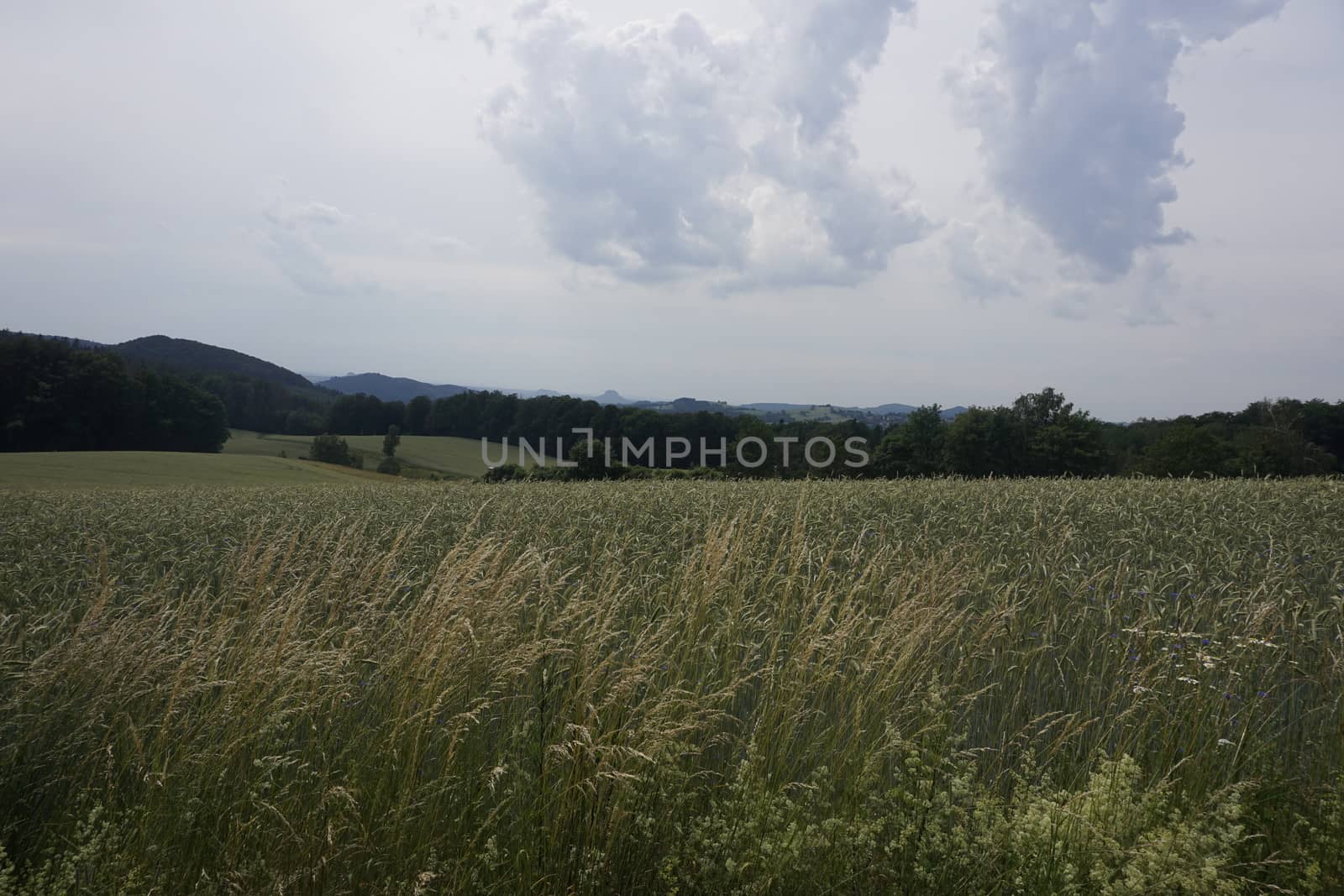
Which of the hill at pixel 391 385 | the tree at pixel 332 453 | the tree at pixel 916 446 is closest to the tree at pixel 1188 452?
the tree at pixel 916 446

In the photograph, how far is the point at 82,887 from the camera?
9.52 feet

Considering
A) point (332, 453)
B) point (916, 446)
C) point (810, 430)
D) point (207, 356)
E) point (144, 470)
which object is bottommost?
point (144, 470)

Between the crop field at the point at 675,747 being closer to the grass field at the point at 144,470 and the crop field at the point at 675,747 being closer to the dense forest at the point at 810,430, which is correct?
the grass field at the point at 144,470

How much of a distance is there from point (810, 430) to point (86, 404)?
61801 mm

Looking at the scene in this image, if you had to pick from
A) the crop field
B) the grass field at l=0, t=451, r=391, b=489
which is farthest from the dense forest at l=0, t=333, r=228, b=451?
the crop field

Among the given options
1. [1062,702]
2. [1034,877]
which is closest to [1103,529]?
[1062,702]

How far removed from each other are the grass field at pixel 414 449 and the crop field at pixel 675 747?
61.9 m

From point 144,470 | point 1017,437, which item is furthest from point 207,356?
point 1017,437

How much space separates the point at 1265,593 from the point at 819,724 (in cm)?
355

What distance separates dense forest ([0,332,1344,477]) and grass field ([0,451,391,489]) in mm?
17729

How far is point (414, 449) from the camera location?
76625 mm

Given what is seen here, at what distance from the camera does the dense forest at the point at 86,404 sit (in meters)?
58.9

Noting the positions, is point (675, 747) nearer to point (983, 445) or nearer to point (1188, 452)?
point (1188, 452)

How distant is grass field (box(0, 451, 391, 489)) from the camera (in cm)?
3306
